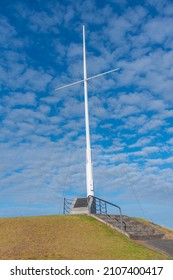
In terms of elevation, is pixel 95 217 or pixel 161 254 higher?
pixel 95 217

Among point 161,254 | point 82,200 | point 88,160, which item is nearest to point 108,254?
point 161,254

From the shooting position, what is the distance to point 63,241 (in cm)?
1705

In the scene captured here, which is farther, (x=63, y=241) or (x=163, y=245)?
(x=163, y=245)

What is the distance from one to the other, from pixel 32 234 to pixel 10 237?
1.20 m

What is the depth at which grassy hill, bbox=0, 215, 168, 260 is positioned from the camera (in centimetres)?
1503

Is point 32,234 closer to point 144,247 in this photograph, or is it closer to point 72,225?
point 72,225

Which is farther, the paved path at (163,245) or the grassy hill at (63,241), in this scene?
the paved path at (163,245)

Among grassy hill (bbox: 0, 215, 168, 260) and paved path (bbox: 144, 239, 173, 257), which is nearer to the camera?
grassy hill (bbox: 0, 215, 168, 260)

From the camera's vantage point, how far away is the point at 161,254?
1697cm

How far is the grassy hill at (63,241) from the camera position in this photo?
15031mm

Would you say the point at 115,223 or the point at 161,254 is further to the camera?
the point at 115,223

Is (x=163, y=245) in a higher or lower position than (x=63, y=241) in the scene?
lower
